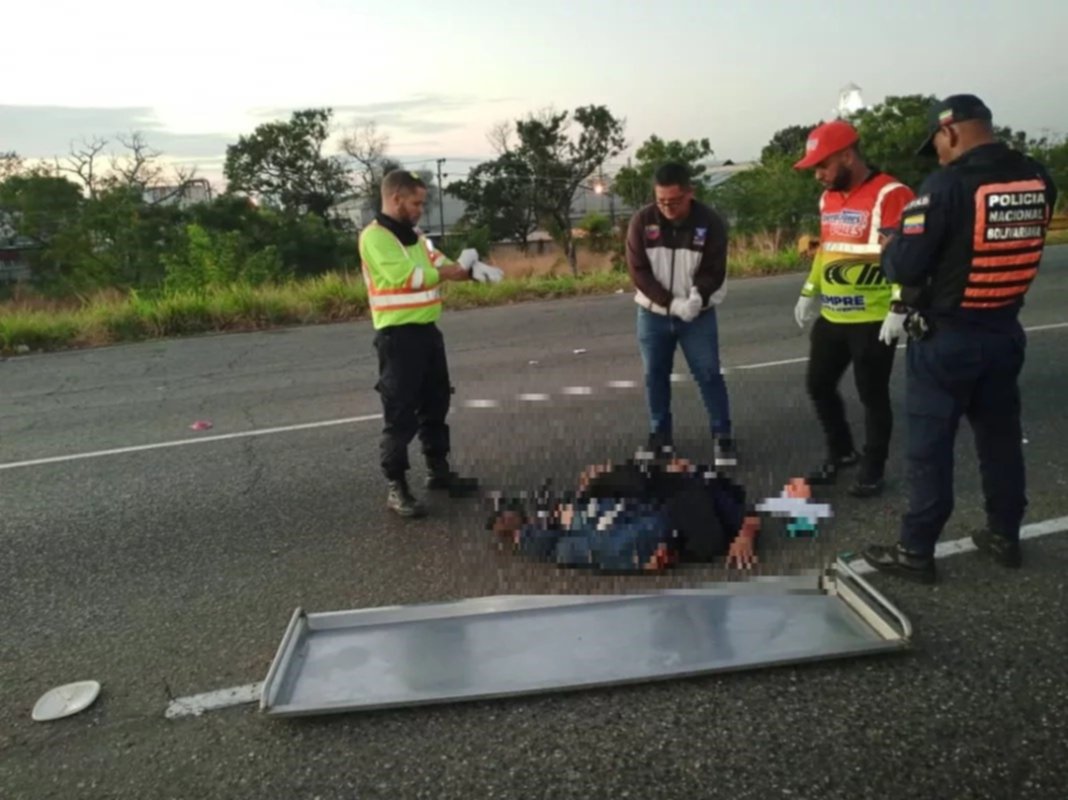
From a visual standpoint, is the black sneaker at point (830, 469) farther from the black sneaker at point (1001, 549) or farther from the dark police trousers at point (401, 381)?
the dark police trousers at point (401, 381)

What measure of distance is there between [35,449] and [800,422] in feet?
18.5

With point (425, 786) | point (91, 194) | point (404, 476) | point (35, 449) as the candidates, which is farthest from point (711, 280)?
point (91, 194)

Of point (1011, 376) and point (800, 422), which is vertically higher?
point (1011, 376)

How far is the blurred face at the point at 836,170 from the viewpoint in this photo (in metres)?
4.07

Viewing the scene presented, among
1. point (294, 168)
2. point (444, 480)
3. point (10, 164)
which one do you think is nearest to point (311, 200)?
point (294, 168)

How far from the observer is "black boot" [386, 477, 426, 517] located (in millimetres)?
4453

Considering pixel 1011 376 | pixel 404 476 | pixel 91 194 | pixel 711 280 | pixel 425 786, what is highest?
pixel 91 194

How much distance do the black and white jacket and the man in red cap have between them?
1.79ft

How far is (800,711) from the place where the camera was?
2.61 metres

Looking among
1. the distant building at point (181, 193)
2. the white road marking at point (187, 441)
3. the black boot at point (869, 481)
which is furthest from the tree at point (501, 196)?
the black boot at point (869, 481)

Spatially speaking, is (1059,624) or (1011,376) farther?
(1011,376)

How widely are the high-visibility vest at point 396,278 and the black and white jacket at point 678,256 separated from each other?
1201mm

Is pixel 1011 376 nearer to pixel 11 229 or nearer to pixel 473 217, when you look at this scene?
pixel 11 229

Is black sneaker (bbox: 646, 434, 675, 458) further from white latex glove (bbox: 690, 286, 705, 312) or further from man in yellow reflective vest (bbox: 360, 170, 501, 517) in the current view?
man in yellow reflective vest (bbox: 360, 170, 501, 517)
